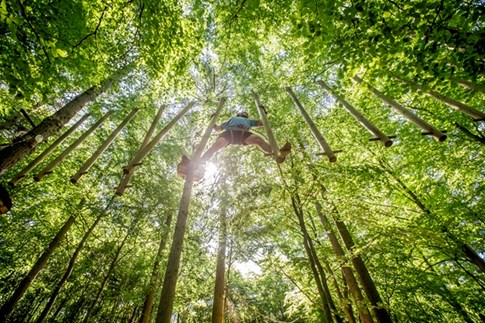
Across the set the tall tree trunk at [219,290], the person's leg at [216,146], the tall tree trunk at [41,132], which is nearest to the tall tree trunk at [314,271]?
the person's leg at [216,146]

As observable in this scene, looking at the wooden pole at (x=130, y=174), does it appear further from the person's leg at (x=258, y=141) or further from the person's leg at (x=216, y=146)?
the person's leg at (x=258, y=141)

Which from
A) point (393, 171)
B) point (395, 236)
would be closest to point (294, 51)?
point (393, 171)

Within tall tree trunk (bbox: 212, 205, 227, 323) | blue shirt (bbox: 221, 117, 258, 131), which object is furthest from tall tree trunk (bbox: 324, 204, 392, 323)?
tall tree trunk (bbox: 212, 205, 227, 323)

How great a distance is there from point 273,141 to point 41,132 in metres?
5.02

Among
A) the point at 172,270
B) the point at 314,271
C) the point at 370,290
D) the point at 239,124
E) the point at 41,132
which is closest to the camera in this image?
the point at 172,270

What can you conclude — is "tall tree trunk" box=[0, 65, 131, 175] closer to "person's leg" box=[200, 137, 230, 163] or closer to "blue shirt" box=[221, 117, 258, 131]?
"person's leg" box=[200, 137, 230, 163]

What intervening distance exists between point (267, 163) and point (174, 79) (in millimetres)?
3044

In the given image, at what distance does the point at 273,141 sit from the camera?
Answer: 11.0 ft

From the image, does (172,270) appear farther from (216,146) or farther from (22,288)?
(22,288)

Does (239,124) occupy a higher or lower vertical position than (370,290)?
higher

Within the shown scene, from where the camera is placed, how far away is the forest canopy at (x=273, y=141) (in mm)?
2936

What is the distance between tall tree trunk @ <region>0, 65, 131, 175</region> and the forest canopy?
0.14 ft

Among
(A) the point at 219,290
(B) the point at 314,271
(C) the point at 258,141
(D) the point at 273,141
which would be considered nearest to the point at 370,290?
(B) the point at 314,271

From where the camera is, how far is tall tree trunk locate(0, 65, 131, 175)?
4.32m
